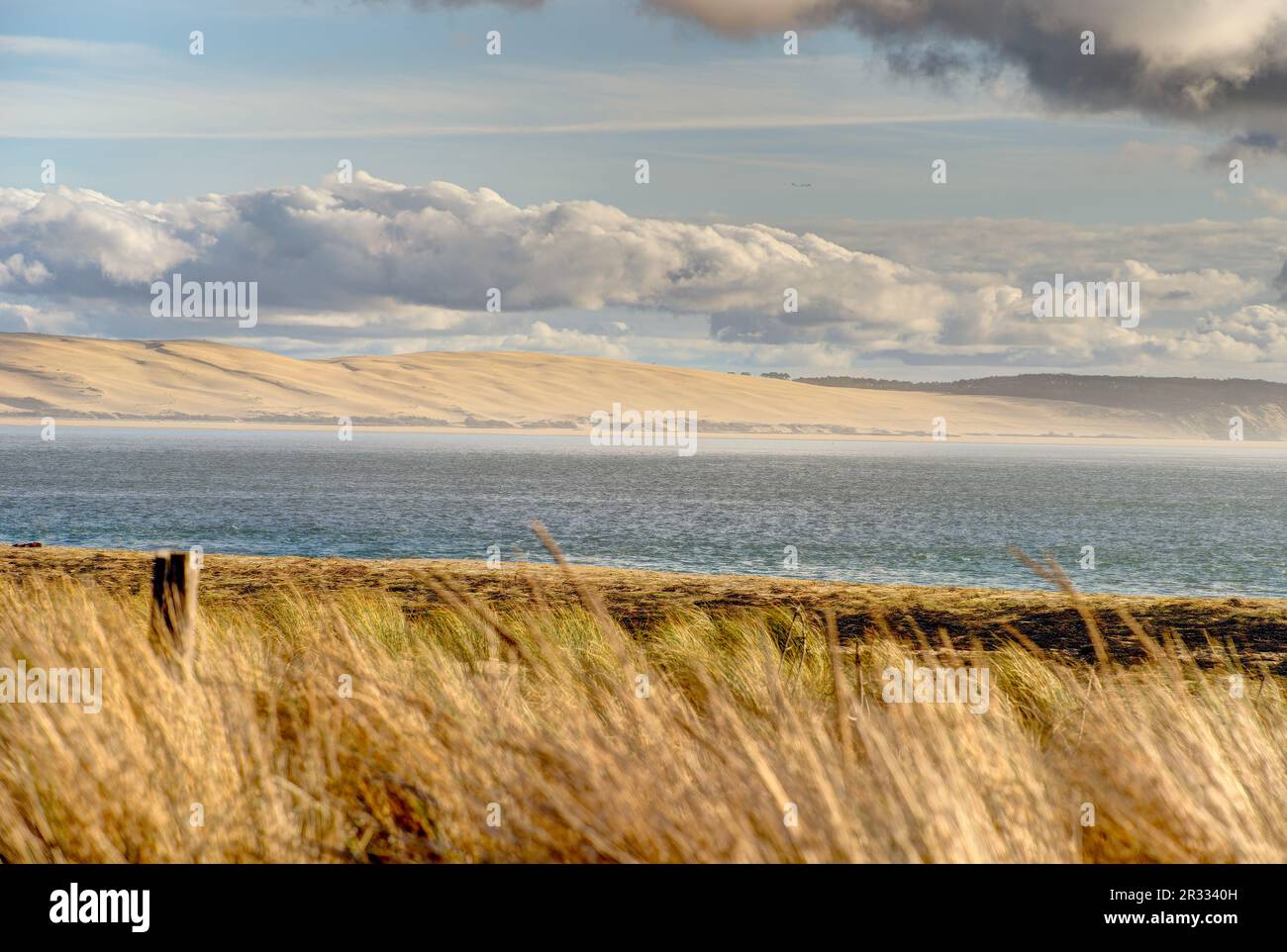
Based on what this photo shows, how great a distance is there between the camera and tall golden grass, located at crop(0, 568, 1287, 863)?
13.5 ft

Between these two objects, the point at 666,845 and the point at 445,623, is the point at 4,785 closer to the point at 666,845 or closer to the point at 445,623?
the point at 666,845

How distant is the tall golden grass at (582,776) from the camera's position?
4102 millimetres

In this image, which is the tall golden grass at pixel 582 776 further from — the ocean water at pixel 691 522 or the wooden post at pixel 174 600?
the ocean water at pixel 691 522

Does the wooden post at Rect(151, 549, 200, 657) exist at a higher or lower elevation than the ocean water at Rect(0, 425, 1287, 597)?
higher

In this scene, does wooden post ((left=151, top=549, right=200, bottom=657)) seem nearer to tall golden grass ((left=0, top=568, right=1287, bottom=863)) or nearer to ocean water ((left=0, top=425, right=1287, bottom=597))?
tall golden grass ((left=0, top=568, right=1287, bottom=863))

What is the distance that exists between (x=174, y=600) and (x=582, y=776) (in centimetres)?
404

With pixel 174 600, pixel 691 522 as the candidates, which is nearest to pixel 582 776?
pixel 174 600

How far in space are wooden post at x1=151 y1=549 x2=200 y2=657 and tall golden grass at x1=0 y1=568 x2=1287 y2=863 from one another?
869 millimetres

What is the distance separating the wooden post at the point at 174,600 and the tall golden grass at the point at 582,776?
87 centimetres

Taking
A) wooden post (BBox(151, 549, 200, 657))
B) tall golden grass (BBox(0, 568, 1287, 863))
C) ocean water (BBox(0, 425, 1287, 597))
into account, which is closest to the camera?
tall golden grass (BBox(0, 568, 1287, 863))

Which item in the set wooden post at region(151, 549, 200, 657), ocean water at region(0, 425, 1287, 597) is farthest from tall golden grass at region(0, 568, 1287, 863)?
ocean water at region(0, 425, 1287, 597)
